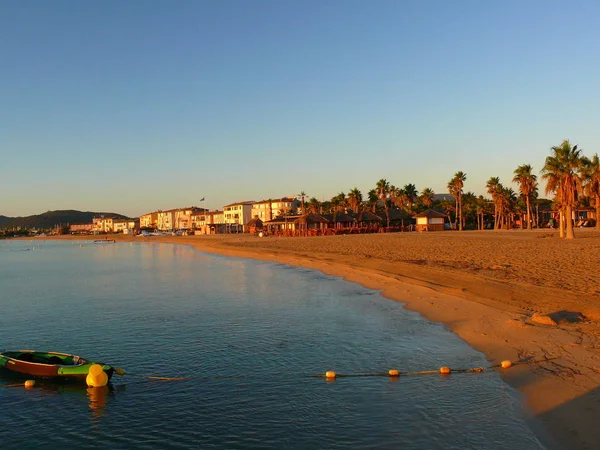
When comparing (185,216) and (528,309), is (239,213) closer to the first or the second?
(185,216)

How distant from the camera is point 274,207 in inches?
5989

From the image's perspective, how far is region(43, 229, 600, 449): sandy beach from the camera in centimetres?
966

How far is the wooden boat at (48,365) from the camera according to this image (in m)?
13.1

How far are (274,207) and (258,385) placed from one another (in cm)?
14017

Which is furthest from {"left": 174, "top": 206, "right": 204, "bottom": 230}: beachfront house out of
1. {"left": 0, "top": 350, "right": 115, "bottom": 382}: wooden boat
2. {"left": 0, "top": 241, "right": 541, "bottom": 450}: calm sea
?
{"left": 0, "top": 350, "right": 115, "bottom": 382}: wooden boat

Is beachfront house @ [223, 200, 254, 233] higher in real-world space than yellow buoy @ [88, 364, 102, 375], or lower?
higher

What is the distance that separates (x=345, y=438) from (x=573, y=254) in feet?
87.8

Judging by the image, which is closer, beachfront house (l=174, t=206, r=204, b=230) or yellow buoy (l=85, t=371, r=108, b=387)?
yellow buoy (l=85, t=371, r=108, b=387)

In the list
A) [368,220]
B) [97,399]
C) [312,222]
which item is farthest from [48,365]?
[368,220]

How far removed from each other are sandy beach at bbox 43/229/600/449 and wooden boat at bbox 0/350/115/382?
9.34 metres

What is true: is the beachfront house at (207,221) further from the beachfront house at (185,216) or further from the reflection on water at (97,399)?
the reflection on water at (97,399)

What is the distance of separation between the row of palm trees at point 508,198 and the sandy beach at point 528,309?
611 inches

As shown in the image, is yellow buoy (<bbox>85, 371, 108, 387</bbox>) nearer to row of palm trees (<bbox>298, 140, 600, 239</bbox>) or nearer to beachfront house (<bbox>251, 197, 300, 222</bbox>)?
row of palm trees (<bbox>298, 140, 600, 239</bbox>)

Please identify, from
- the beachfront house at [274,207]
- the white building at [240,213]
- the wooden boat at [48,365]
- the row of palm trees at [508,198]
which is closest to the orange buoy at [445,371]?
the wooden boat at [48,365]
